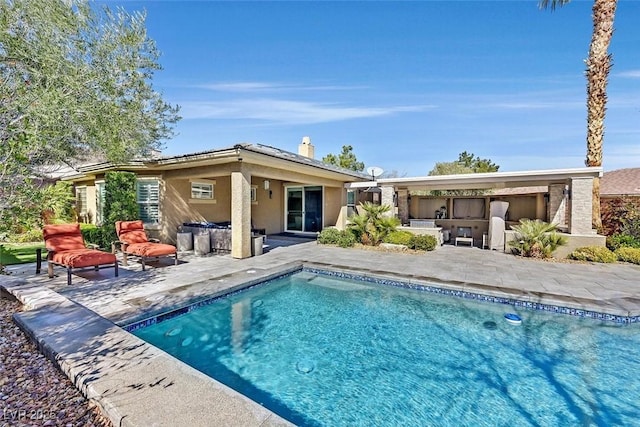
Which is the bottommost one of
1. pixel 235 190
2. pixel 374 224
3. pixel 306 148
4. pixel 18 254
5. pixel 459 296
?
pixel 459 296

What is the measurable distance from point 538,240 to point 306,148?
547 inches

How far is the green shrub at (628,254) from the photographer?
421 inches

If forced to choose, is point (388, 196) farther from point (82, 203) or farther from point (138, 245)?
point (82, 203)

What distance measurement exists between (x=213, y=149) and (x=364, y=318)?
739 cm

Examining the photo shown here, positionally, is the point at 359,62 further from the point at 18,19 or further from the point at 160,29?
the point at 18,19

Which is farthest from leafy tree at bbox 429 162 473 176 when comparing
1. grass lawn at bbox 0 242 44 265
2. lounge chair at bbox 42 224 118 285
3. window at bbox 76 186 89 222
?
grass lawn at bbox 0 242 44 265

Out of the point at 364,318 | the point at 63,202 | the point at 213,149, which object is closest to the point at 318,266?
the point at 364,318

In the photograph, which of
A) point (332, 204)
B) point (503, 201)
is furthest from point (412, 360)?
point (332, 204)

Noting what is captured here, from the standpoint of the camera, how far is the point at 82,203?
17.9m

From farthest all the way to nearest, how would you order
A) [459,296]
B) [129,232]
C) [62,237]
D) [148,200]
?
[148,200]
[129,232]
[62,237]
[459,296]

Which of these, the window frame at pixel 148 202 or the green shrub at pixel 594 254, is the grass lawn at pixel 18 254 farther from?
the green shrub at pixel 594 254

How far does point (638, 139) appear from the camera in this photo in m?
16.8

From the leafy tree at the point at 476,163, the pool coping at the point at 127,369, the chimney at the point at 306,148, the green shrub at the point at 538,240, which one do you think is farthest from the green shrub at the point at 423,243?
the leafy tree at the point at 476,163

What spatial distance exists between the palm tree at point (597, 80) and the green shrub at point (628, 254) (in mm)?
1831
